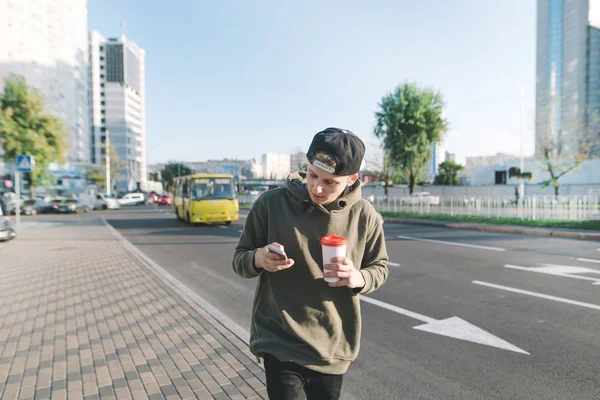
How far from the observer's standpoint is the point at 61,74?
65.4 m

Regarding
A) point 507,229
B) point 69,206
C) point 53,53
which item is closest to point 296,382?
point 507,229

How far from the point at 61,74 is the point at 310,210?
76491 mm

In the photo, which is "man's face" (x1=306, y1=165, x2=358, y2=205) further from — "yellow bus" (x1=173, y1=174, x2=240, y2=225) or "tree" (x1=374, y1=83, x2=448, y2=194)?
"tree" (x1=374, y1=83, x2=448, y2=194)

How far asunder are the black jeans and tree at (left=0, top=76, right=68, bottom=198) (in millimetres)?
29520

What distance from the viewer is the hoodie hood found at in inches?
69.8

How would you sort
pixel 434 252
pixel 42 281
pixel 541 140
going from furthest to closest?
pixel 541 140 < pixel 434 252 < pixel 42 281

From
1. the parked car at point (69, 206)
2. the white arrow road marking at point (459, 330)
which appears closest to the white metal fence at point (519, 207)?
the white arrow road marking at point (459, 330)

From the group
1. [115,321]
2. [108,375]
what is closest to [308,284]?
[108,375]

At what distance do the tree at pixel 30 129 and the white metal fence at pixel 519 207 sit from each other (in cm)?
2362

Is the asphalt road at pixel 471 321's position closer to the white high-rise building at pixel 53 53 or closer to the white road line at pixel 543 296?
the white road line at pixel 543 296

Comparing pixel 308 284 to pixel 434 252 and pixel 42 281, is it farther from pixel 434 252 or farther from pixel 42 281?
pixel 434 252

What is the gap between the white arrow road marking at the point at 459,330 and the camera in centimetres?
438

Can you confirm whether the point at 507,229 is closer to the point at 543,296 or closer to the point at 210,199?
the point at 543,296

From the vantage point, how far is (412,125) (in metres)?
26.4
